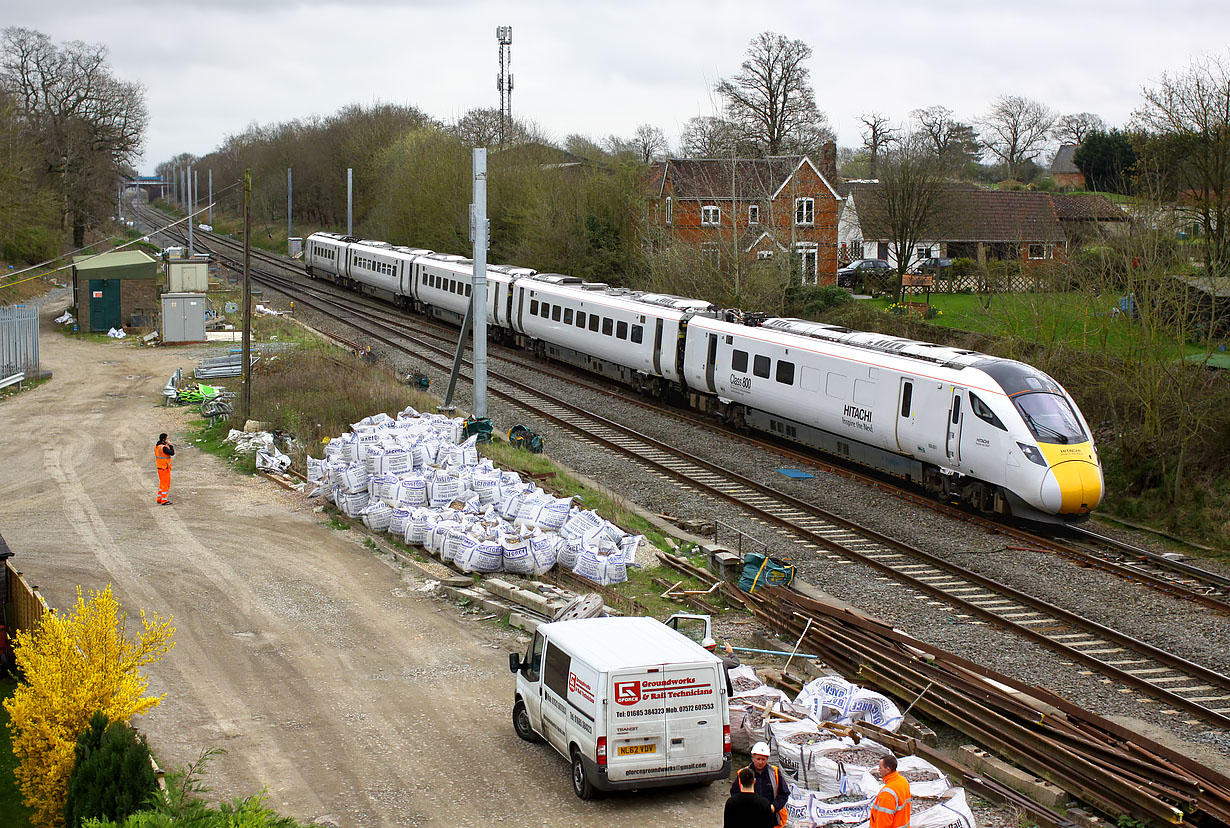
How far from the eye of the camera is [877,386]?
67.5ft

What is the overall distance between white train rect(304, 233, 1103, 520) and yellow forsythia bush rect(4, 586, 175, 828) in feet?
44.7

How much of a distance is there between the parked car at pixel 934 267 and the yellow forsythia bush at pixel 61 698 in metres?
40.1

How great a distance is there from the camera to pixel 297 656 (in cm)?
1266

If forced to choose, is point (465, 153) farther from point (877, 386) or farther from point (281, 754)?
point (281, 754)

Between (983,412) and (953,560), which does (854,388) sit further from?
(953,560)

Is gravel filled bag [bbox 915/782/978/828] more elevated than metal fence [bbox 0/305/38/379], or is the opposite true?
metal fence [bbox 0/305/38/379]

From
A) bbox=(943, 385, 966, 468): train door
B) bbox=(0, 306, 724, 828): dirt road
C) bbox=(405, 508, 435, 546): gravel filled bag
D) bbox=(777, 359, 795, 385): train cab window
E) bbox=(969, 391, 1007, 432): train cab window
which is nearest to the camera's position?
bbox=(0, 306, 724, 828): dirt road

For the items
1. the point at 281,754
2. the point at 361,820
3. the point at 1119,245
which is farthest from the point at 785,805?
the point at 1119,245

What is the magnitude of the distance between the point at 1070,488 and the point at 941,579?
3.29 metres

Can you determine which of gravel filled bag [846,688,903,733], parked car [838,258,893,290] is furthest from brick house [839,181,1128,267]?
gravel filled bag [846,688,903,733]

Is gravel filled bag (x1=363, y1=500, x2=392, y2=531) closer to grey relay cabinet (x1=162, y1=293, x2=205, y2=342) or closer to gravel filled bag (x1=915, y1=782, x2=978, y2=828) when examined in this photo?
gravel filled bag (x1=915, y1=782, x2=978, y2=828)

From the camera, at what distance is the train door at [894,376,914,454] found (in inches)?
780

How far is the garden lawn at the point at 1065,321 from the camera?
914 inches

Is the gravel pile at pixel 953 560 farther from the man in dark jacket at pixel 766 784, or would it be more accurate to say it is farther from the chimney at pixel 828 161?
the chimney at pixel 828 161
